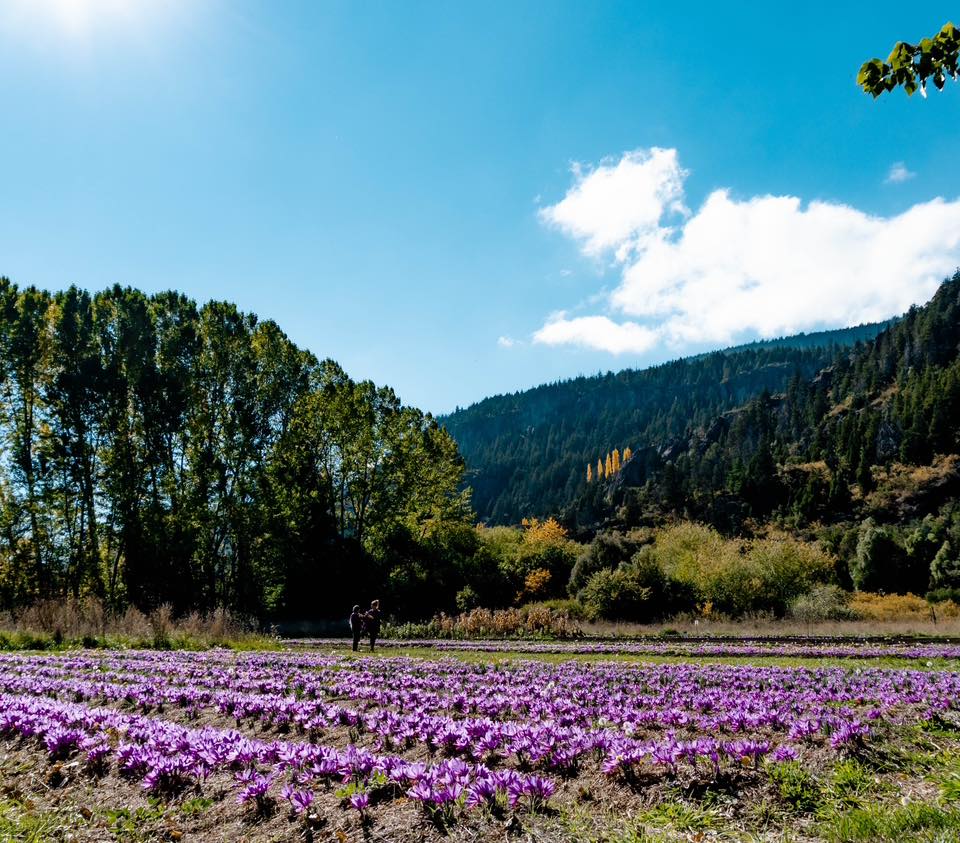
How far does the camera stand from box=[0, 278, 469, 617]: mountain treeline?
35.2m

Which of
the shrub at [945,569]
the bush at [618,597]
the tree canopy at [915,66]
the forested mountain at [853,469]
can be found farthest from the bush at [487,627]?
the shrub at [945,569]

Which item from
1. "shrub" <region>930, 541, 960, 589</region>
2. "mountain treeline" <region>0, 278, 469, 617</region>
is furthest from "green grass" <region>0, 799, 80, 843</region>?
"shrub" <region>930, 541, 960, 589</region>

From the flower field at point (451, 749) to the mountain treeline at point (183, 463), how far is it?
28.3 meters

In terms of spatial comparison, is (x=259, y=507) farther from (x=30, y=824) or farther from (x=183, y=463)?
(x=30, y=824)

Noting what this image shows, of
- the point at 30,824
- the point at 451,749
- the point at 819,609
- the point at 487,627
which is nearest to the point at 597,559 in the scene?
the point at 819,609

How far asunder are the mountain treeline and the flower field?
1115 inches

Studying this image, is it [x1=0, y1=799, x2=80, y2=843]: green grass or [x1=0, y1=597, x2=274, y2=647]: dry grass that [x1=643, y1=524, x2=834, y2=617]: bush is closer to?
[x1=0, y1=597, x2=274, y2=647]: dry grass

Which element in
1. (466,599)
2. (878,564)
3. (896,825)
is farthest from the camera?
(878,564)

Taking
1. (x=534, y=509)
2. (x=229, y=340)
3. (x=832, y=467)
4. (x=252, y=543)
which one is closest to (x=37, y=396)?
(x=229, y=340)

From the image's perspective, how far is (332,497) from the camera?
4741 cm

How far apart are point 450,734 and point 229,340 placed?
40.4m

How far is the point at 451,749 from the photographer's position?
6.27 m

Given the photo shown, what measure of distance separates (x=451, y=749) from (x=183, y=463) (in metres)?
38.4

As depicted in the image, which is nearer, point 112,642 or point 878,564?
point 112,642
